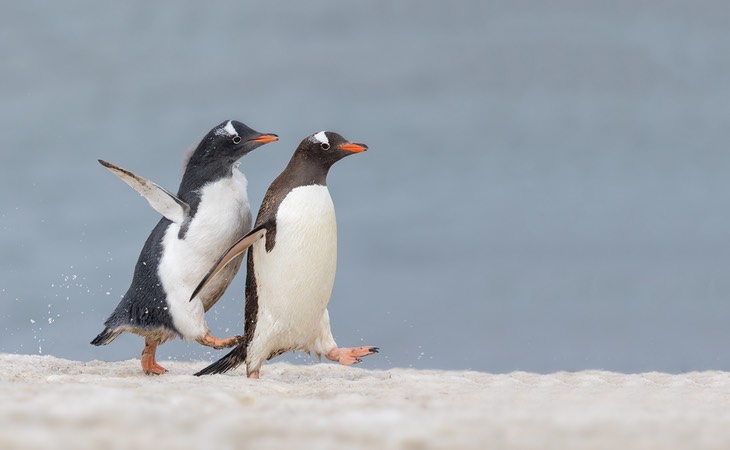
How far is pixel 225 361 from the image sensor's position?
6219mm

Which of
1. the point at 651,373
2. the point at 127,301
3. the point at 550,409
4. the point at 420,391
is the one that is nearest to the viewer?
the point at 550,409

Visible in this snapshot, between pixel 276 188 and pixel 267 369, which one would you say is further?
pixel 267 369

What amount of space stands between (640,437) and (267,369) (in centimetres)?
478

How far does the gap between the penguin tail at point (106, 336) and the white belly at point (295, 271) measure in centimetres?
107

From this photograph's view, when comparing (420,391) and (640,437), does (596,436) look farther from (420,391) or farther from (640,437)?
(420,391)

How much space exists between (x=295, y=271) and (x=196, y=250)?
734 millimetres

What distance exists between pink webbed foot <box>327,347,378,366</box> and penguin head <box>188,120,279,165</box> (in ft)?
5.16

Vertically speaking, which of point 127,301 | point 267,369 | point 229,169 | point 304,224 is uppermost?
point 229,169

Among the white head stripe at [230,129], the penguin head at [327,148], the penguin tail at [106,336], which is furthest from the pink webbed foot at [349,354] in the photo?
the white head stripe at [230,129]

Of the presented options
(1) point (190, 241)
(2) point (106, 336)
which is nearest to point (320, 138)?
(1) point (190, 241)

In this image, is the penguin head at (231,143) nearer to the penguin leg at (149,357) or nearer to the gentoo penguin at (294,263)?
the gentoo penguin at (294,263)

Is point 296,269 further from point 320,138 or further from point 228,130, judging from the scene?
point 228,130

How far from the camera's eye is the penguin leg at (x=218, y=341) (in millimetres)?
5902

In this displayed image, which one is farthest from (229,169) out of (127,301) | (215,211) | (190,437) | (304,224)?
(190,437)
